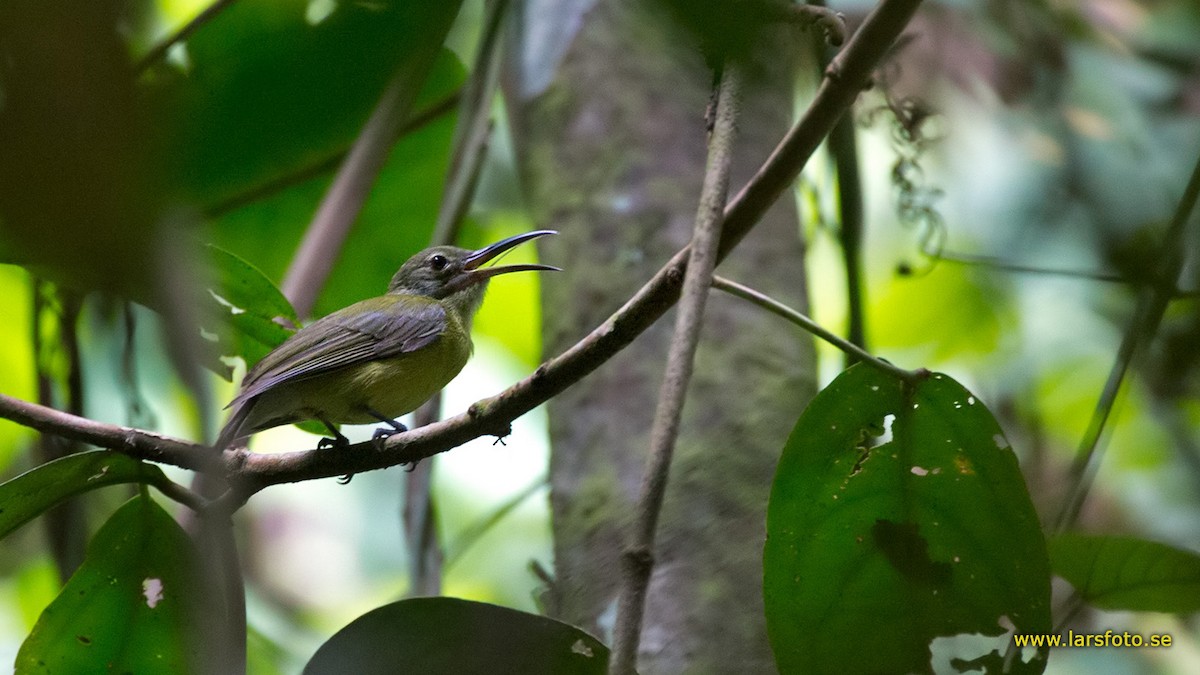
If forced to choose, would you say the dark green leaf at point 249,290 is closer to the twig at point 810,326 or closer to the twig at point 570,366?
the twig at point 570,366

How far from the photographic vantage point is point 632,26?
4.20 m

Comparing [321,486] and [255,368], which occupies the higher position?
[321,486]

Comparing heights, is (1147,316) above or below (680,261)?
above

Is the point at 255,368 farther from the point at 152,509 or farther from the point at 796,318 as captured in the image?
the point at 796,318

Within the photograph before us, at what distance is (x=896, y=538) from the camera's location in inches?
90.4

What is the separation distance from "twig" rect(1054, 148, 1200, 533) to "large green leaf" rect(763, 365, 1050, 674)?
15.8 inches

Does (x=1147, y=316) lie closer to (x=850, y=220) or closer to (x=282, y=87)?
(x=850, y=220)

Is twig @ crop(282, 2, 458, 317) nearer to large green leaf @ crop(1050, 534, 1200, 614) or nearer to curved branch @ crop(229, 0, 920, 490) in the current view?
curved branch @ crop(229, 0, 920, 490)

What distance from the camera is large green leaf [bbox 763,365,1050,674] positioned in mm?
2256

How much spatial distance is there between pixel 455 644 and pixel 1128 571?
1.60m

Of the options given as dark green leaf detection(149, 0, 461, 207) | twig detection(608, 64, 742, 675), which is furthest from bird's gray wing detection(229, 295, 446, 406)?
dark green leaf detection(149, 0, 461, 207)

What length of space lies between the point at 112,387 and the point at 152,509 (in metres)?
4.01

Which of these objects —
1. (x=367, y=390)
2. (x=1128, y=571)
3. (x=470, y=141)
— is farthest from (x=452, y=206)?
(x=1128, y=571)

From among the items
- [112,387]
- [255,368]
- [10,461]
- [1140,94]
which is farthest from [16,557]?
[1140,94]
